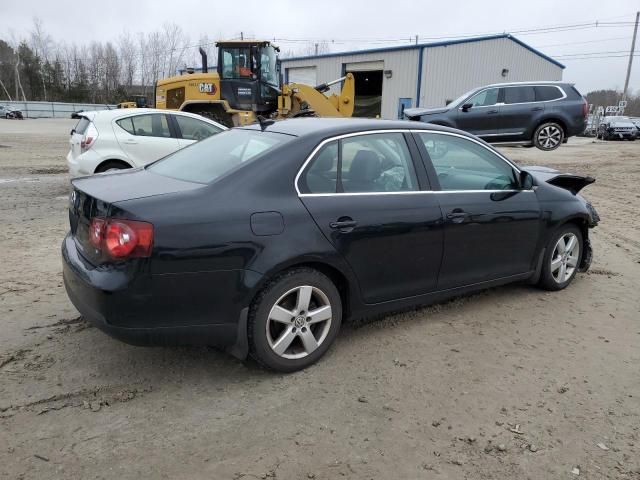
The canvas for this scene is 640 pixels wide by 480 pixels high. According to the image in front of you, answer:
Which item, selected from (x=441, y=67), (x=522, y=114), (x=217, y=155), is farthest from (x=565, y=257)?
(x=441, y=67)

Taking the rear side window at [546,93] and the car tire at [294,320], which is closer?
the car tire at [294,320]

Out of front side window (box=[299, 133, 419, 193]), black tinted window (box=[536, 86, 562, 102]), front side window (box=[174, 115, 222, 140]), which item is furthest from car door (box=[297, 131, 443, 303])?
black tinted window (box=[536, 86, 562, 102])

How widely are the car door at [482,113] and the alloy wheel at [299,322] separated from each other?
35.8 feet

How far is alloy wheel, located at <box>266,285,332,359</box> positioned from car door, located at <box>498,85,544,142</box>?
1141cm

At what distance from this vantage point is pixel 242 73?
608 inches

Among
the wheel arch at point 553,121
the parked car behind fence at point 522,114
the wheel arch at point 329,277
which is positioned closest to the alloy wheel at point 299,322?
the wheel arch at point 329,277

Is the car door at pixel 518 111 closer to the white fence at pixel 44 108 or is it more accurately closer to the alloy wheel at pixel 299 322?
the alloy wheel at pixel 299 322

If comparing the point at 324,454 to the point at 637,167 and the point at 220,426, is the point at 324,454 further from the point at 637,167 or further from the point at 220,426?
the point at 637,167

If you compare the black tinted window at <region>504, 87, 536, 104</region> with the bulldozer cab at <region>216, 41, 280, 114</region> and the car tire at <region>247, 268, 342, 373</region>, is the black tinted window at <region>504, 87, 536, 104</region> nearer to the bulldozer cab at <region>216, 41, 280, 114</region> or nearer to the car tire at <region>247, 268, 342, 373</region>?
the bulldozer cab at <region>216, 41, 280, 114</region>

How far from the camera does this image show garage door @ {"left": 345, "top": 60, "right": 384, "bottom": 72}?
3144 cm

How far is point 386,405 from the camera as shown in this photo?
3.07 metres

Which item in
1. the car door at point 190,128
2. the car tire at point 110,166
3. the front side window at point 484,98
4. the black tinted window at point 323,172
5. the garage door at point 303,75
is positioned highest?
the garage door at point 303,75

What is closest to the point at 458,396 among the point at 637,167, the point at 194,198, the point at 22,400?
the point at 194,198

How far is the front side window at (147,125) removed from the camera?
866cm
